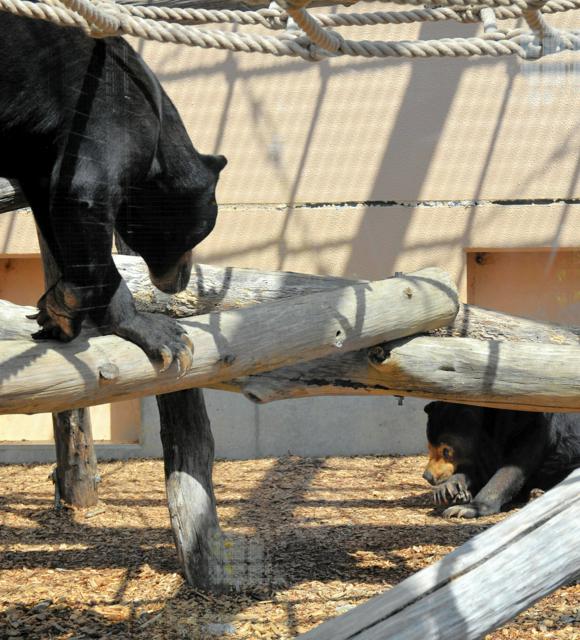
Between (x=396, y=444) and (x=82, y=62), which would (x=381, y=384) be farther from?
(x=396, y=444)

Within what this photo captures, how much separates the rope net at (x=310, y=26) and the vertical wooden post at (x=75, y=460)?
9.33 ft

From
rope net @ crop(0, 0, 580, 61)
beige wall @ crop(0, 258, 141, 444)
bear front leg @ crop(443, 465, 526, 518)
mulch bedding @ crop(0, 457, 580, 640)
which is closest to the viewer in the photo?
rope net @ crop(0, 0, 580, 61)

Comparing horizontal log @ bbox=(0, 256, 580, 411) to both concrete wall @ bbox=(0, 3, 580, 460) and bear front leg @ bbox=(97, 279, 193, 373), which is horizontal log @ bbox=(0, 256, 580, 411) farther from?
bear front leg @ bbox=(97, 279, 193, 373)

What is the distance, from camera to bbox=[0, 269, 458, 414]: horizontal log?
216cm

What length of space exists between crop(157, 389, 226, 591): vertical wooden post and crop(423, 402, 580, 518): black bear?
1536 mm

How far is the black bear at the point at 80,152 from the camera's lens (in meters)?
2.51

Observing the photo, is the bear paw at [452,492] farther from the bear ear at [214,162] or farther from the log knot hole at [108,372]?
the log knot hole at [108,372]

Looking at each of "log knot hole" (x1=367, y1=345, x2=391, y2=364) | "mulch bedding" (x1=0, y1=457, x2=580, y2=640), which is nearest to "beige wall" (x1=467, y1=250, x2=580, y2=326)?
"log knot hole" (x1=367, y1=345, x2=391, y2=364)

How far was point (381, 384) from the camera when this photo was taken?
10.3ft

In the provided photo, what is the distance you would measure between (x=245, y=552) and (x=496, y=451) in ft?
6.05

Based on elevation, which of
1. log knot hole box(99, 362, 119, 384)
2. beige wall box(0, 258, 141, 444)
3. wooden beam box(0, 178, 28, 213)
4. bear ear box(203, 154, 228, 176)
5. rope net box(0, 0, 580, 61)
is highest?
rope net box(0, 0, 580, 61)

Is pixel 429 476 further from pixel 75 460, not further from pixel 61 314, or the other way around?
pixel 61 314

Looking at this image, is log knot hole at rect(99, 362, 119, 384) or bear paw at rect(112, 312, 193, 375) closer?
log knot hole at rect(99, 362, 119, 384)

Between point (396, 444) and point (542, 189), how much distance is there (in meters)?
2.06
